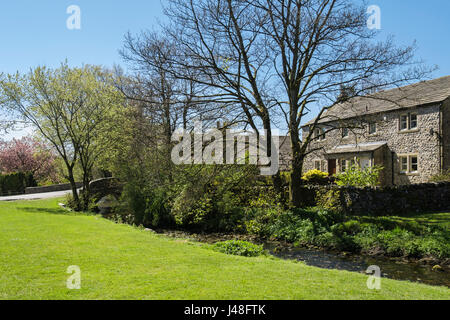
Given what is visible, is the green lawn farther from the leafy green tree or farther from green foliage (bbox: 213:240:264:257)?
the leafy green tree

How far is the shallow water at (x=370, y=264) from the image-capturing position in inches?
346

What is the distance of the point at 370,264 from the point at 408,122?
16656 millimetres

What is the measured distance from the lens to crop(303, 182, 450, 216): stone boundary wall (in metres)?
15.5

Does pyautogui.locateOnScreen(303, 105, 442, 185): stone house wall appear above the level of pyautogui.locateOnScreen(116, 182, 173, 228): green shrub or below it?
above

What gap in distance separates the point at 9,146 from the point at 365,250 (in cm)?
4285

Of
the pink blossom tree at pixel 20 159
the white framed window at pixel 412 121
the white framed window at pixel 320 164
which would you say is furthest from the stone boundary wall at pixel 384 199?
the pink blossom tree at pixel 20 159

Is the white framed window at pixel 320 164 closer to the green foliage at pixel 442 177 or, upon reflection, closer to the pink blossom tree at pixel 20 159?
the green foliage at pixel 442 177

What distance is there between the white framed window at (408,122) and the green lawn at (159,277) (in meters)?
19.6

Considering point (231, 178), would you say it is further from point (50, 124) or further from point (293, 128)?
point (50, 124)

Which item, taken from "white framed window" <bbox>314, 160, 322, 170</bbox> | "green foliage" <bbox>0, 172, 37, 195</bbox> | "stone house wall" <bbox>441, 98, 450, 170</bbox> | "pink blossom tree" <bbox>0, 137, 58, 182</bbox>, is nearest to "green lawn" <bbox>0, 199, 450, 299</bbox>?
"stone house wall" <bbox>441, 98, 450, 170</bbox>

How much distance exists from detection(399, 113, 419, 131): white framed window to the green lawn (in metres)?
19.6

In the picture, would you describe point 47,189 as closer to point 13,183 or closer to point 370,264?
point 13,183

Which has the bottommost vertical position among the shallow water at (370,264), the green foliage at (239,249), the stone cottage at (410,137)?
the shallow water at (370,264)

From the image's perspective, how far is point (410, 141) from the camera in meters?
23.3
